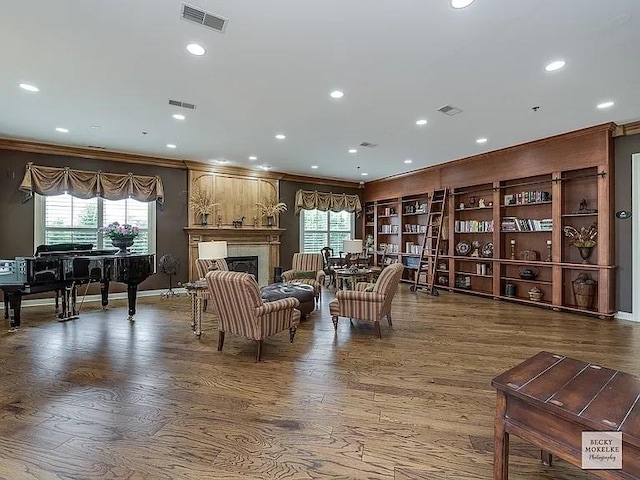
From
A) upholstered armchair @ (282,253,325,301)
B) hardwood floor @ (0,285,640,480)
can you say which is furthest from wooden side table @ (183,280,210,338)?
upholstered armchair @ (282,253,325,301)

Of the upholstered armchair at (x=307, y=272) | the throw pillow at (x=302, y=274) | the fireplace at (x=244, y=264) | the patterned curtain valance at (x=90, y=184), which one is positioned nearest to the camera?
the patterned curtain valance at (x=90, y=184)

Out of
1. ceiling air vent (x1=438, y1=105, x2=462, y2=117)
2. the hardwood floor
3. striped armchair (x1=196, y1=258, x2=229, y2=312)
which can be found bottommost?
the hardwood floor

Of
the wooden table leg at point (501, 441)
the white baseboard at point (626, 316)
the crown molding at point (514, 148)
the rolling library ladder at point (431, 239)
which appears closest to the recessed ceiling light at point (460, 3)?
the wooden table leg at point (501, 441)

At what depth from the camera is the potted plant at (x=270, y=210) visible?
8.54 metres

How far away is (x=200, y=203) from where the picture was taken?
7.72 metres

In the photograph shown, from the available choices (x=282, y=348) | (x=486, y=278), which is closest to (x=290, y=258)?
(x=486, y=278)

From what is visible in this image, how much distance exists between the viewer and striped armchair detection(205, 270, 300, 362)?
137 inches

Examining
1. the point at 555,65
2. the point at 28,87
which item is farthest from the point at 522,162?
the point at 28,87

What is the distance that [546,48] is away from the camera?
10.1 feet

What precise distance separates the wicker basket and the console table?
15.3 ft

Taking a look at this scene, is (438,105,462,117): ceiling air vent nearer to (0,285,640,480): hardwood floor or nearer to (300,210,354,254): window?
(0,285,640,480): hardwood floor

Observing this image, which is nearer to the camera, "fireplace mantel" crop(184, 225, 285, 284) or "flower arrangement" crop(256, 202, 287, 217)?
"fireplace mantel" crop(184, 225, 285, 284)

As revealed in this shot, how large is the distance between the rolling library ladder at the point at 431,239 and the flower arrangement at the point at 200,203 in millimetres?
5067

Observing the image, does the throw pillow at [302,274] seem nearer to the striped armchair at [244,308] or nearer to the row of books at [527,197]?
the striped armchair at [244,308]
